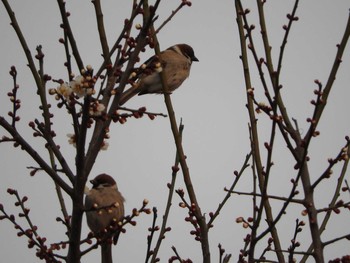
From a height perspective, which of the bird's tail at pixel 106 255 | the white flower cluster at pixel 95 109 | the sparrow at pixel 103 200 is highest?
the sparrow at pixel 103 200

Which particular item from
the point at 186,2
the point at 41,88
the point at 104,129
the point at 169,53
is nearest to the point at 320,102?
the point at 104,129

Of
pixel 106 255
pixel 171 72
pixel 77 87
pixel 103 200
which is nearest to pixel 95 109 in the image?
pixel 77 87

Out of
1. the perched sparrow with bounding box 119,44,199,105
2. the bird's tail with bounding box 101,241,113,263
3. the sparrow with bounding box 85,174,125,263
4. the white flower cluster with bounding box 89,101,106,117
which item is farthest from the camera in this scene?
the perched sparrow with bounding box 119,44,199,105

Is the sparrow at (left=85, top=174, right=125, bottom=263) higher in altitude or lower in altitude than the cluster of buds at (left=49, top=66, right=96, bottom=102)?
higher

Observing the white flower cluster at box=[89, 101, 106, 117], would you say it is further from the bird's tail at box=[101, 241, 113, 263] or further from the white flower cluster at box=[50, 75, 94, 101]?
the bird's tail at box=[101, 241, 113, 263]

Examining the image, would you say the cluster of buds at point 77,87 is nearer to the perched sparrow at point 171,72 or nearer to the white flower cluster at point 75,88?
the white flower cluster at point 75,88

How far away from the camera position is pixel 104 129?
266 cm

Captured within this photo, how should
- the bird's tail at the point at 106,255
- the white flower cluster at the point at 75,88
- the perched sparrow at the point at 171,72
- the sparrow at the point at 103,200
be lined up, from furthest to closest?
the perched sparrow at the point at 171,72
the sparrow at the point at 103,200
the bird's tail at the point at 106,255
the white flower cluster at the point at 75,88

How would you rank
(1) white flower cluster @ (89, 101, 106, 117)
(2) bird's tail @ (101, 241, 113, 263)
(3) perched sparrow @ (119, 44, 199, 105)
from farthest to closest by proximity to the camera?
(3) perched sparrow @ (119, 44, 199, 105)
(2) bird's tail @ (101, 241, 113, 263)
(1) white flower cluster @ (89, 101, 106, 117)

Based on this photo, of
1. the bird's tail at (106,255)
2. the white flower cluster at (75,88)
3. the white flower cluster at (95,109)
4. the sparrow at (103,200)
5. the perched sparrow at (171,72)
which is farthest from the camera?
the perched sparrow at (171,72)

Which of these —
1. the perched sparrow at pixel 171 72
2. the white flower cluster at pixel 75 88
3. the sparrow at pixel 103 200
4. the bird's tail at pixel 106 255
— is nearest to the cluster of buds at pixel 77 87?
the white flower cluster at pixel 75 88

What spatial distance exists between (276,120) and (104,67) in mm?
1030

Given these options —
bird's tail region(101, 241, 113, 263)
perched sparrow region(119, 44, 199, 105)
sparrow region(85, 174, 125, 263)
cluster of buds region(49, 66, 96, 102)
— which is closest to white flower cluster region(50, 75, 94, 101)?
cluster of buds region(49, 66, 96, 102)

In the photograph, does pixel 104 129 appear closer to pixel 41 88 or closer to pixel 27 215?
pixel 41 88
